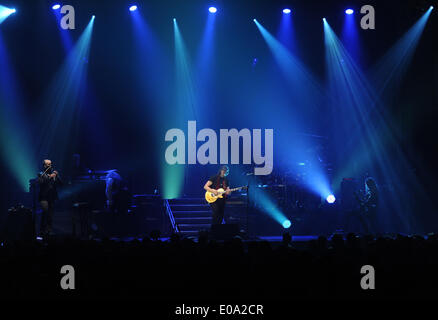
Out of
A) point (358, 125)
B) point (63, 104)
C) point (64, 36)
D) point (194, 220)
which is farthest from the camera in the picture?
point (358, 125)

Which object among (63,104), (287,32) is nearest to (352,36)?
(287,32)

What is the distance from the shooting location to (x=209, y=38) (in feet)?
48.7

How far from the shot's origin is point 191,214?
41.9 ft

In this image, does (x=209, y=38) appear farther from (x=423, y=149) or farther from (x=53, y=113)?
(x=423, y=149)

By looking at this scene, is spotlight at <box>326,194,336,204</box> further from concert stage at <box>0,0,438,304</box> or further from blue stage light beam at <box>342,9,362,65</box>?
blue stage light beam at <box>342,9,362,65</box>

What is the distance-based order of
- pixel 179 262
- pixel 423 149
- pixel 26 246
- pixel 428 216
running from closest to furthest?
pixel 179 262, pixel 26 246, pixel 428 216, pixel 423 149

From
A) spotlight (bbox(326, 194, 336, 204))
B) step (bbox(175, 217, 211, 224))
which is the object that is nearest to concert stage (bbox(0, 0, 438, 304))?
step (bbox(175, 217, 211, 224))

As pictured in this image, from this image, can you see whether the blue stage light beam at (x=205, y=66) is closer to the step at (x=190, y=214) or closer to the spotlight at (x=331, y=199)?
the step at (x=190, y=214)

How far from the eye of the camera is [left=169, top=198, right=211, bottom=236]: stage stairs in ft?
40.2

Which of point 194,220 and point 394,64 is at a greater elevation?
point 394,64

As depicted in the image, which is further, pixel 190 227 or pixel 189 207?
pixel 189 207

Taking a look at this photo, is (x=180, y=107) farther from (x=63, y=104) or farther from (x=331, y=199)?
(x=331, y=199)
